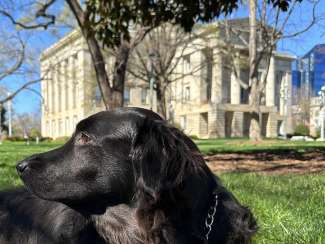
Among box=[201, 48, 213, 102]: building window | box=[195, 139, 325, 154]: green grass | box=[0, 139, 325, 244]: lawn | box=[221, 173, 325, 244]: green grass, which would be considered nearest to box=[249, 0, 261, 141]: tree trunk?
box=[195, 139, 325, 154]: green grass

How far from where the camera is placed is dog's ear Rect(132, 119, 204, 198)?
2.78m

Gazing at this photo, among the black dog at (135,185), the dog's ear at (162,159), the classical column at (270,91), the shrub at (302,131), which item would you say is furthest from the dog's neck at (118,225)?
the classical column at (270,91)

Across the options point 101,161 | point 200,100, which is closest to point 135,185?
point 101,161

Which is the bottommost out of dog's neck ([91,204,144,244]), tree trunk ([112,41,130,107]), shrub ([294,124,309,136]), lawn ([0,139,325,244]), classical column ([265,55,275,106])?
shrub ([294,124,309,136])

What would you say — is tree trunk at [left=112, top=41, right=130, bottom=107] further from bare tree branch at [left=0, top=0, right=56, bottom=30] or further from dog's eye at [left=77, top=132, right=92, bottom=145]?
dog's eye at [left=77, top=132, right=92, bottom=145]

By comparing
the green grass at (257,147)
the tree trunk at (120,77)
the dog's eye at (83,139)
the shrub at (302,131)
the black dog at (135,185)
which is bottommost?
the shrub at (302,131)

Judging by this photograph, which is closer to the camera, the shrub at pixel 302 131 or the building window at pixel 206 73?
the building window at pixel 206 73

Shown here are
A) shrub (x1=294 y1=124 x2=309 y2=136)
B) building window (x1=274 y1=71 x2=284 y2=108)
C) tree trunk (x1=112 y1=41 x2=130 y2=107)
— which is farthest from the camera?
building window (x1=274 y1=71 x2=284 y2=108)

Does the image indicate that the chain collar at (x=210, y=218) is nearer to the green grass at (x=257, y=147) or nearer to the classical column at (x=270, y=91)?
the green grass at (x=257, y=147)

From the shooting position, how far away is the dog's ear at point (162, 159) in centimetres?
278

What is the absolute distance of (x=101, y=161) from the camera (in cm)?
310

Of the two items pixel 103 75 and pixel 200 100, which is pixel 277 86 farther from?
pixel 103 75

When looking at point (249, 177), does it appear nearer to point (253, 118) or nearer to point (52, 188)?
point (52, 188)

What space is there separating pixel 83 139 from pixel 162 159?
0.66 meters
